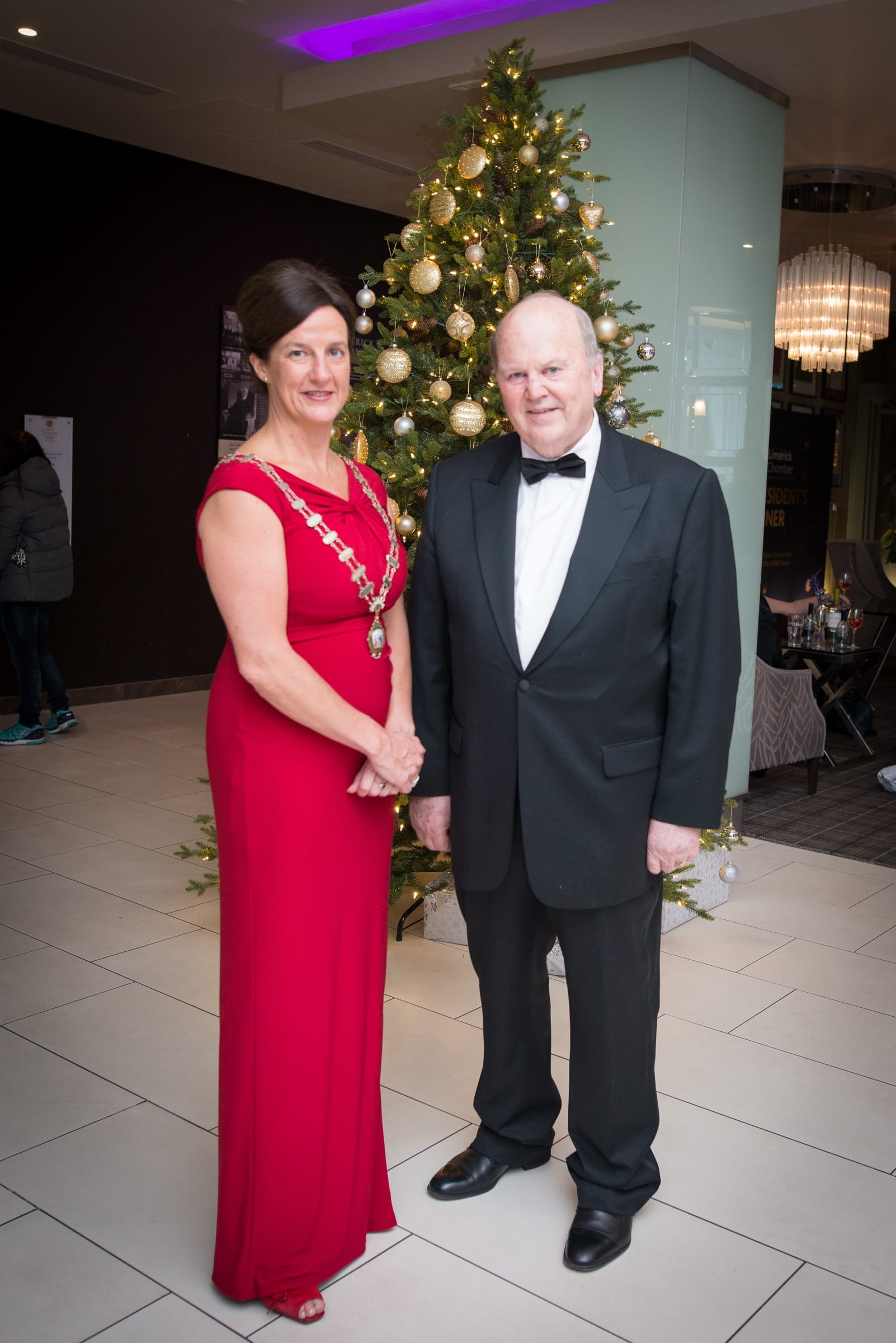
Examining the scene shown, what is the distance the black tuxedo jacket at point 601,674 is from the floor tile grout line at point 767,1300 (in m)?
0.80

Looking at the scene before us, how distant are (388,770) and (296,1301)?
39.1 inches

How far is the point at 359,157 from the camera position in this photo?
26.1 ft

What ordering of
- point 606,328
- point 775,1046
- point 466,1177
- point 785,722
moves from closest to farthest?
point 466,1177 → point 775,1046 → point 606,328 → point 785,722

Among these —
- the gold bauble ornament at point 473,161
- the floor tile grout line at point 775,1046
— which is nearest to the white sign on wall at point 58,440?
the gold bauble ornament at point 473,161

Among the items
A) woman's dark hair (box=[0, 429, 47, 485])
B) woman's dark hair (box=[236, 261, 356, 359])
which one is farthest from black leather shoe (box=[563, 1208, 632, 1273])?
woman's dark hair (box=[0, 429, 47, 485])

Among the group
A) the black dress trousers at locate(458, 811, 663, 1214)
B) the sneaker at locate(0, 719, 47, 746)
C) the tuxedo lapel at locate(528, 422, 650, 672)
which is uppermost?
the tuxedo lapel at locate(528, 422, 650, 672)

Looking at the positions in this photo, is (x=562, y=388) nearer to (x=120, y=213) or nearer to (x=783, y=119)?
(x=783, y=119)

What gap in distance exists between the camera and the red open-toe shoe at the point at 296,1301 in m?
2.20

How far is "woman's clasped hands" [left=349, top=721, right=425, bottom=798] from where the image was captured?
2139 mm

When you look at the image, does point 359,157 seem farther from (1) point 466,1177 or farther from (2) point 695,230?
(1) point 466,1177

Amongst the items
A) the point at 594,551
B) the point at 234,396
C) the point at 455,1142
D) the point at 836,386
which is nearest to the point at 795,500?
the point at 836,386

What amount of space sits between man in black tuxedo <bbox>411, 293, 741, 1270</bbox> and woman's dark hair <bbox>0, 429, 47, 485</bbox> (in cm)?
526

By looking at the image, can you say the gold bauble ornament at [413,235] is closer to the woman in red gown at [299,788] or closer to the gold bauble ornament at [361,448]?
the gold bauble ornament at [361,448]

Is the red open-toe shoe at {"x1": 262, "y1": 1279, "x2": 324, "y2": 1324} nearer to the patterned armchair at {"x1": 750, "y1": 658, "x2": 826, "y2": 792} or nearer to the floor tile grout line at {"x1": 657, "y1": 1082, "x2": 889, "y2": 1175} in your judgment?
the floor tile grout line at {"x1": 657, "y1": 1082, "x2": 889, "y2": 1175}
